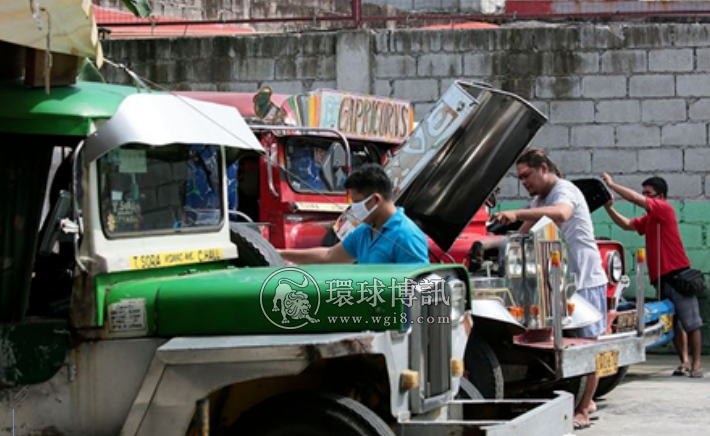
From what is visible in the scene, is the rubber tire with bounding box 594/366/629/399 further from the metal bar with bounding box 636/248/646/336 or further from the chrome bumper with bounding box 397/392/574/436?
the chrome bumper with bounding box 397/392/574/436

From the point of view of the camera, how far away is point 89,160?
5.58 m

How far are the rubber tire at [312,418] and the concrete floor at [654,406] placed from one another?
396 cm

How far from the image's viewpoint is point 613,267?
10.1 metres

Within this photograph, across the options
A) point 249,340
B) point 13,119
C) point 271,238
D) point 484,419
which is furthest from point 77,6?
point 271,238

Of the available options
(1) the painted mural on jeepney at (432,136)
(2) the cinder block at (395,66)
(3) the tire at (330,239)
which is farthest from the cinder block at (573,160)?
(3) the tire at (330,239)

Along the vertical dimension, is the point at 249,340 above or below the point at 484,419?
above

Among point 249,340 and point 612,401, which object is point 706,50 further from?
point 249,340

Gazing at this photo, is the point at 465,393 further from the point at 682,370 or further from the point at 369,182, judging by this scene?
the point at 682,370

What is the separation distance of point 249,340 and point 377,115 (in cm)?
510

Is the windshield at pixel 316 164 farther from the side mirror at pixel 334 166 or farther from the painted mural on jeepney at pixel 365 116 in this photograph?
the painted mural on jeepney at pixel 365 116

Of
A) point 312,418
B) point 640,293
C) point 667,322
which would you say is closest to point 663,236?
point 667,322

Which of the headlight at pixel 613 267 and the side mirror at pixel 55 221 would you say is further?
the headlight at pixel 613 267

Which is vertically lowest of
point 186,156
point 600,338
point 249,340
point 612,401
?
point 612,401

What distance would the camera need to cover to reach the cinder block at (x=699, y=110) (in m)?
13.0
